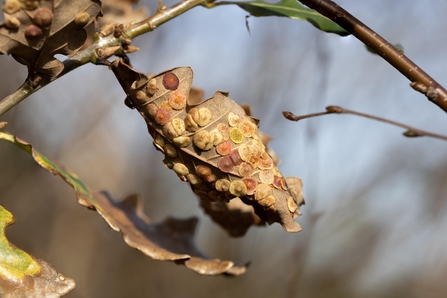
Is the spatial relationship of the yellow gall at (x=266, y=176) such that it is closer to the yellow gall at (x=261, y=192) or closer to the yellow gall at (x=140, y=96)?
the yellow gall at (x=261, y=192)

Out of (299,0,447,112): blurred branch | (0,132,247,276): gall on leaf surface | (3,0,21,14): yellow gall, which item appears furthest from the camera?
(0,132,247,276): gall on leaf surface

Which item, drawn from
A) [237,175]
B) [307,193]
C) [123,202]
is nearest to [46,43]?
[237,175]

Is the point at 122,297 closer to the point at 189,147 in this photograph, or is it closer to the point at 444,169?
the point at 444,169

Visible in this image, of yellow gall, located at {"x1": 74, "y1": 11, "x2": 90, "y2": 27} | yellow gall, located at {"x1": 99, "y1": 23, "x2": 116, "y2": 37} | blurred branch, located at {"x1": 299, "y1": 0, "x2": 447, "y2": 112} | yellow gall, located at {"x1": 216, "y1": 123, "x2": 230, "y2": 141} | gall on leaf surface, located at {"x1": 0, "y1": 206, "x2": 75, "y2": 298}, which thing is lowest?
gall on leaf surface, located at {"x1": 0, "y1": 206, "x2": 75, "y2": 298}

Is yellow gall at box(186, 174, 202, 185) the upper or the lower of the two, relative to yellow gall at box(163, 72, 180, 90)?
lower

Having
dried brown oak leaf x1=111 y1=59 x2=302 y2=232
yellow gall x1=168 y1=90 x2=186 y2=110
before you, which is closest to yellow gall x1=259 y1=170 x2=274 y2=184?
dried brown oak leaf x1=111 y1=59 x2=302 y2=232

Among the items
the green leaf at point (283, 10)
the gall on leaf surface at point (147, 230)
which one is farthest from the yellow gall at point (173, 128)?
the green leaf at point (283, 10)

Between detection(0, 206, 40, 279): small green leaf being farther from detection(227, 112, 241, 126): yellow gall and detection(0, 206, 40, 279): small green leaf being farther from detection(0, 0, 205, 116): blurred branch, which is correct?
detection(227, 112, 241, 126): yellow gall

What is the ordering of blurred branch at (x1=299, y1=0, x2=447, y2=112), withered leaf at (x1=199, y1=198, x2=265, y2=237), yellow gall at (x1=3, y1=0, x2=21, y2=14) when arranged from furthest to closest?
withered leaf at (x1=199, y1=198, x2=265, y2=237) < blurred branch at (x1=299, y1=0, x2=447, y2=112) < yellow gall at (x1=3, y1=0, x2=21, y2=14)
